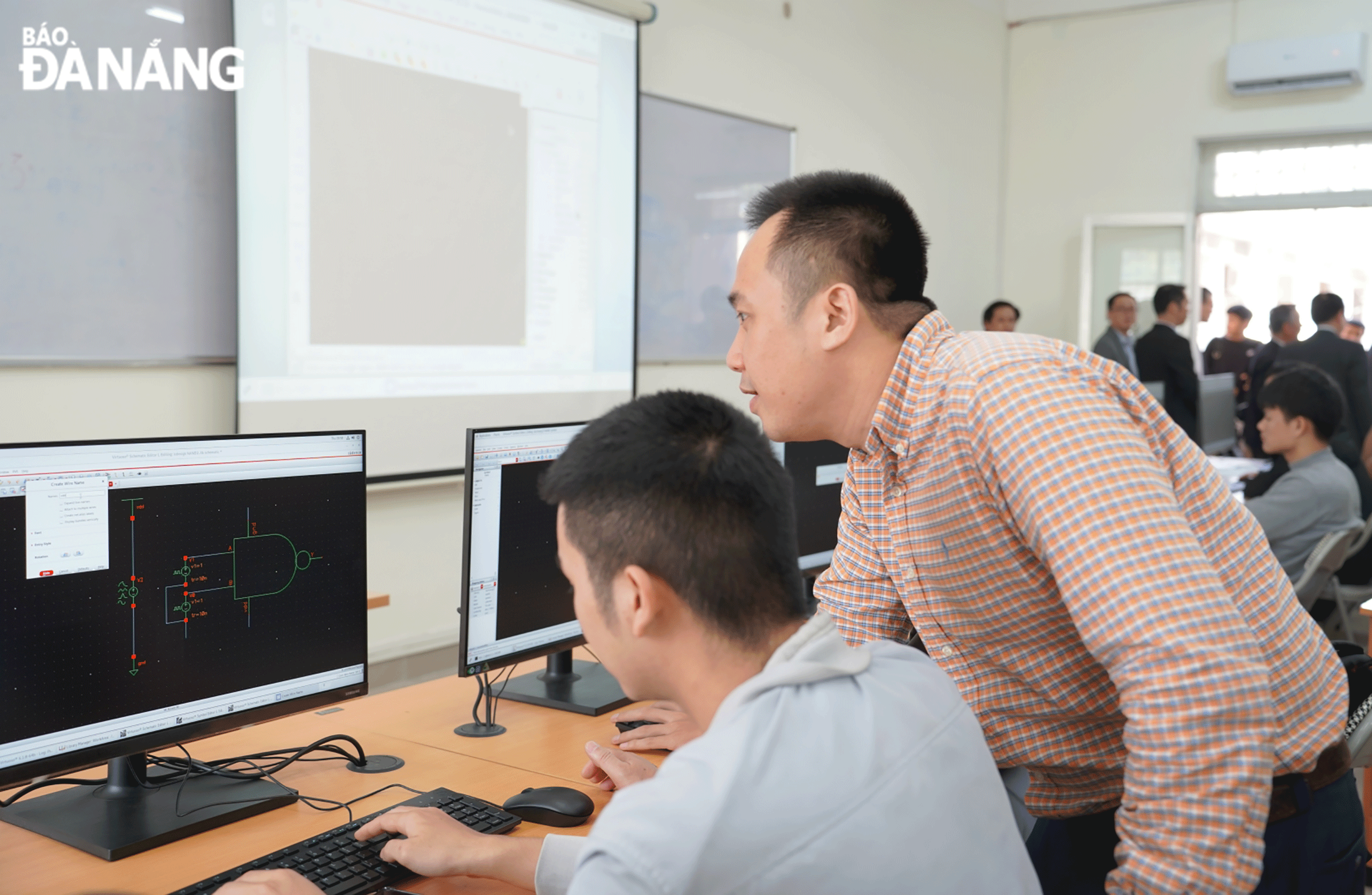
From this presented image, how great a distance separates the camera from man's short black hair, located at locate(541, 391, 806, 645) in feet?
3.05

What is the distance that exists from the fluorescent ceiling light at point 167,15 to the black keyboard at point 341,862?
229cm

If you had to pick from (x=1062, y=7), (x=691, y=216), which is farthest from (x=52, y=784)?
(x=1062, y=7)

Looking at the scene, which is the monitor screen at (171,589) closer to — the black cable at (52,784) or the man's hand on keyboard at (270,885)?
the black cable at (52,784)

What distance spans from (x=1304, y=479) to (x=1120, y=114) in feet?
14.2

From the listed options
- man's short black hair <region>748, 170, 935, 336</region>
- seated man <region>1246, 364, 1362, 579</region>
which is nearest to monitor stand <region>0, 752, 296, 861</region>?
man's short black hair <region>748, 170, 935, 336</region>

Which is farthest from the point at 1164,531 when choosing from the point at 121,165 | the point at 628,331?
the point at 628,331

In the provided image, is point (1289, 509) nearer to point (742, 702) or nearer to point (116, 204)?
point (742, 702)

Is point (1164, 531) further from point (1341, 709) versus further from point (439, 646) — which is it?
point (439, 646)

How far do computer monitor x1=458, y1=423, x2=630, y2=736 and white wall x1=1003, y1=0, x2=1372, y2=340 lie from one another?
6092mm

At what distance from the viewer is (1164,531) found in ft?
3.25

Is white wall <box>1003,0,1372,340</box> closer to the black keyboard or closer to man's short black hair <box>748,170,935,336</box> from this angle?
man's short black hair <box>748,170,935,336</box>

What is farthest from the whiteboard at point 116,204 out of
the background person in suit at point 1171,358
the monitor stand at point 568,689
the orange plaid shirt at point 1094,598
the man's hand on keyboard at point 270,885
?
the background person in suit at point 1171,358

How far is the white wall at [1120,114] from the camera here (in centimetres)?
659

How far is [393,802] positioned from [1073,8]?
285 inches
